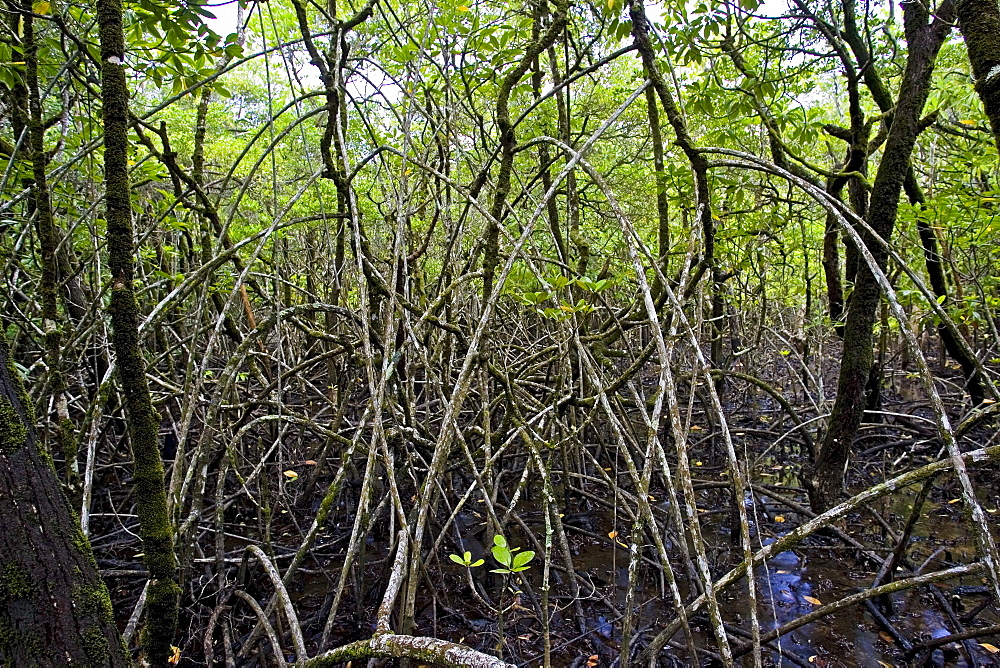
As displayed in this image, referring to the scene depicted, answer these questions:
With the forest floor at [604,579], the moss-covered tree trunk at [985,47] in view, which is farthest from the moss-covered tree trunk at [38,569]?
the moss-covered tree trunk at [985,47]

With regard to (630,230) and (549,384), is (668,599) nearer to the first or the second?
(549,384)

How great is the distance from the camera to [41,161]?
1.78 metres

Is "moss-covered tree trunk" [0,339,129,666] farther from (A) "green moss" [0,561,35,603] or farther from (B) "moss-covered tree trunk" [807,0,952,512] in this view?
(B) "moss-covered tree trunk" [807,0,952,512]

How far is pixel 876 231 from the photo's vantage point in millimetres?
2627

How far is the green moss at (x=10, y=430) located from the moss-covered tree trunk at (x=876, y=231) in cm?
264

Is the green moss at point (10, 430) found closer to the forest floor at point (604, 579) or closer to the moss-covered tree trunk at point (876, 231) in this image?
the forest floor at point (604, 579)

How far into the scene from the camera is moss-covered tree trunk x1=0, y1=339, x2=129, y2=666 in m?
0.94

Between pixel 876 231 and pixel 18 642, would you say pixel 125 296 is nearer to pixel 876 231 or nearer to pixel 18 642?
pixel 18 642

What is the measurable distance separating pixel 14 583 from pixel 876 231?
316cm

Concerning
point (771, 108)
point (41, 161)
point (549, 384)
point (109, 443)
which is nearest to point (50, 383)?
point (41, 161)

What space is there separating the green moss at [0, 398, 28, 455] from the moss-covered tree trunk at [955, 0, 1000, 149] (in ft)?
6.32

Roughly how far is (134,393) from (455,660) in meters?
0.83

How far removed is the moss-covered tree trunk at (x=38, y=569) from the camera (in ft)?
3.07

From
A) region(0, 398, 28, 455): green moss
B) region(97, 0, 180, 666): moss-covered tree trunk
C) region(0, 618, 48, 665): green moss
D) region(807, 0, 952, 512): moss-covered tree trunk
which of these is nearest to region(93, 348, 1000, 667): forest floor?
region(807, 0, 952, 512): moss-covered tree trunk
